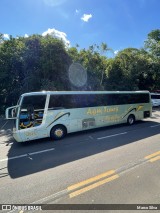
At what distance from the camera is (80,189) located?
4461 mm

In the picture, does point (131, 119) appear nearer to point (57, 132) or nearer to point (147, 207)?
point (57, 132)

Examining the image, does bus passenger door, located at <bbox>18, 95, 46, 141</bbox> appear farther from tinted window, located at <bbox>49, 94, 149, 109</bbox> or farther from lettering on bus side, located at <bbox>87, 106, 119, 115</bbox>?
lettering on bus side, located at <bbox>87, 106, 119, 115</bbox>

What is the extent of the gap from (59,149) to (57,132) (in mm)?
1773

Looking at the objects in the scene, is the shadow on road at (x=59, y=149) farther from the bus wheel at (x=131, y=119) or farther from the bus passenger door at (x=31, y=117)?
the bus wheel at (x=131, y=119)

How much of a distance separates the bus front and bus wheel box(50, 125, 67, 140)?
369 millimetres

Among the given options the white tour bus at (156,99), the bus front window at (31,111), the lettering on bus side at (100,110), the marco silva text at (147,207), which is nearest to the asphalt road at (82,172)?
the marco silva text at (147,207)

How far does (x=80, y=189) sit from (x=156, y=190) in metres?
1.79

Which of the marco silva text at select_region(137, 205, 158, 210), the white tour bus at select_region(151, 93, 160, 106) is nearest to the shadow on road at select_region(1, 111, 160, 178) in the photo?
the marco silva text at select_region(137, 205, 158, 210)

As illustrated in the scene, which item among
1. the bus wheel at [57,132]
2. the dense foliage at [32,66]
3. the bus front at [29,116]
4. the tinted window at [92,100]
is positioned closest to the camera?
the bus front at [29,116]

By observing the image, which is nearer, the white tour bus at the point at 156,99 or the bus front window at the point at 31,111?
the bus front window at the point at 31,111

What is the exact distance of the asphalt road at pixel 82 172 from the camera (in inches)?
164

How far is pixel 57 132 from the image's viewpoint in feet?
30.8

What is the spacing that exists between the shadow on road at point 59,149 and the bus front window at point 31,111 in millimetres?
1015

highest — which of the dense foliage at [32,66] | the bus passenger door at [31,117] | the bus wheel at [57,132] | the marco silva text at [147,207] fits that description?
the dense foliage at [32,66]
